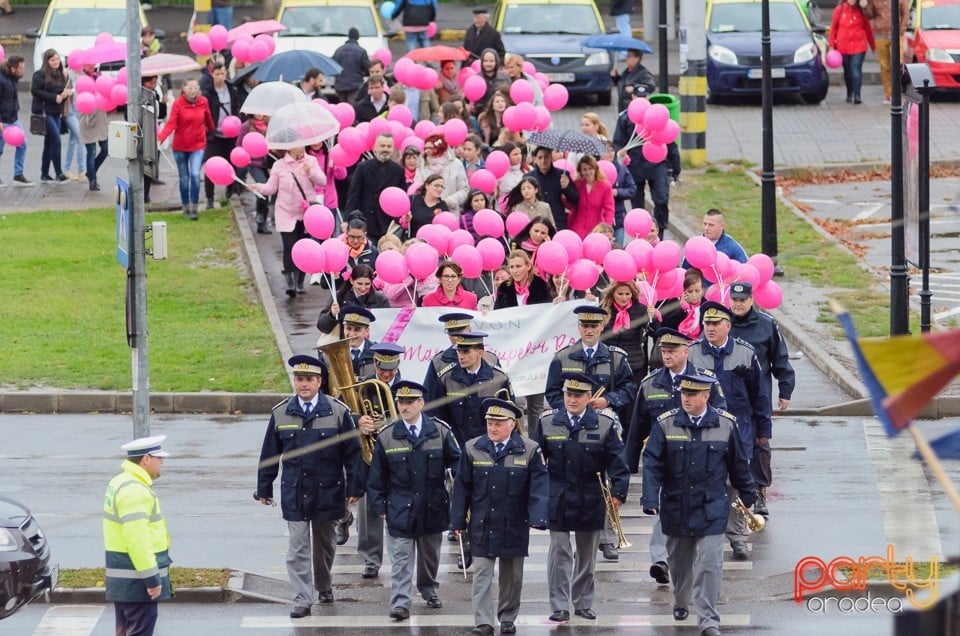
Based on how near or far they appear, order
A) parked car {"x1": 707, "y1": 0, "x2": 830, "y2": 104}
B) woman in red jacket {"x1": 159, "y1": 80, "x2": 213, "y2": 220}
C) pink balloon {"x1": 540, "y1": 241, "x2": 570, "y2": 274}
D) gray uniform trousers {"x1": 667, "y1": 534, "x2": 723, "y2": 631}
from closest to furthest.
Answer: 1. gray uniform trousers {"x1": 667, "y1": 534, "x2": 723, "y2": 631}
2. pink balloon {"x1": 540, "y1": 241, "x2": 570, "y2": 274}
3. woman in red jacket {"x1": 159, "y1": 80, "x2": 213, "y2": 220}
4. parked car {"x1": 707, "y1": 0, "x2": 830, "y2": 104}

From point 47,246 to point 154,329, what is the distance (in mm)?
4108

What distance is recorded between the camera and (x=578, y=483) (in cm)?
1301

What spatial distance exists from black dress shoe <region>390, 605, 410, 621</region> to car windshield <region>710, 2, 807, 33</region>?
21.5 meters

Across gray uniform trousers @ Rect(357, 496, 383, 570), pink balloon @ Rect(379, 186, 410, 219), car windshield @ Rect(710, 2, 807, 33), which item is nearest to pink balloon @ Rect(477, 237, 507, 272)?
pink balloon @ Rect(379, 186, 410, 219)

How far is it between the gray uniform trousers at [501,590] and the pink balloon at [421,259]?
4.42 meters

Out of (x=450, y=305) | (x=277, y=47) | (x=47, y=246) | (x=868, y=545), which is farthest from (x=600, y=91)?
(x=868, y=545)

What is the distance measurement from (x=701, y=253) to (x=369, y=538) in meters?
3.90

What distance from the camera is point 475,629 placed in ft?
Result: 41.1

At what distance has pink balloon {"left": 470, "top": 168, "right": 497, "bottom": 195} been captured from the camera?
65.6 feet

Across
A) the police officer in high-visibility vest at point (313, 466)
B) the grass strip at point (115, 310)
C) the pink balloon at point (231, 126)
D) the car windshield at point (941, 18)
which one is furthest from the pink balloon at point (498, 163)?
the car windshield at point (941, 18)

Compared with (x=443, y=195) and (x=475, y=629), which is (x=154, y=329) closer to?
(x=443, y=195)

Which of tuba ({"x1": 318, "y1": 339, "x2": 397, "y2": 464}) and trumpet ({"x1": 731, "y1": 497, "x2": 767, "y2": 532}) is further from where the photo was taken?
tuba ({"x1": 318, "y1": 339, "x2": 397, "y2": 464})

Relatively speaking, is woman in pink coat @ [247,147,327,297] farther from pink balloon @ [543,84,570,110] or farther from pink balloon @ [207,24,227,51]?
pink balloon @ [207,24,227,51]

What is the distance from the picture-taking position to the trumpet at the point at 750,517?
13727 millimetres
